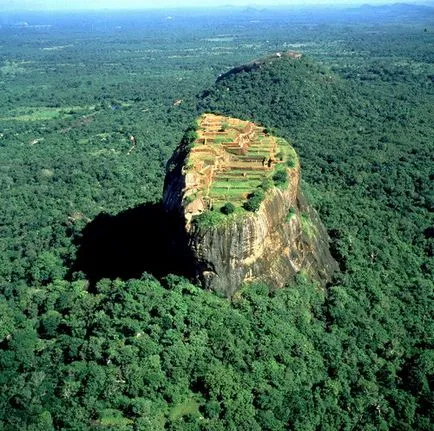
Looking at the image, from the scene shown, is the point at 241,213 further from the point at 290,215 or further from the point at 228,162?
the point at 228,162

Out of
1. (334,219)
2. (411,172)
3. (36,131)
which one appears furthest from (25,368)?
(36,131)

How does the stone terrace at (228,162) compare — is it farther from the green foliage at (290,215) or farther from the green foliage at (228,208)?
the green foliage at (290,215)

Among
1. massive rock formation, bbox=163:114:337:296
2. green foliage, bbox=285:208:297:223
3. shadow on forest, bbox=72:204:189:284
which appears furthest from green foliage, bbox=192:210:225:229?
green foliage, bbox=285:208:297:223

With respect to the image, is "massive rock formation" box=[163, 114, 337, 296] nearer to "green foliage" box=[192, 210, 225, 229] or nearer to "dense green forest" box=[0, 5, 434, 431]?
"green foliage" box=[192, 210, 225, 229]

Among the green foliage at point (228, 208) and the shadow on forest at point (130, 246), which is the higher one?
the green foliage at point (228, 208)

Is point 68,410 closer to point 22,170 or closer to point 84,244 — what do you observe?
point 84,244

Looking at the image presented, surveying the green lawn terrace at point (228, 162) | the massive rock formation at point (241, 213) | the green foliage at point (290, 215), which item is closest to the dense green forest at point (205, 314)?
the massive rock formation at point (241, 213)
